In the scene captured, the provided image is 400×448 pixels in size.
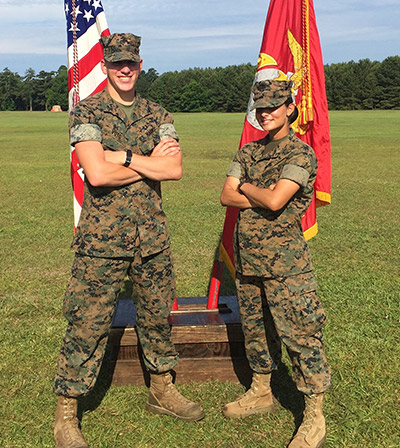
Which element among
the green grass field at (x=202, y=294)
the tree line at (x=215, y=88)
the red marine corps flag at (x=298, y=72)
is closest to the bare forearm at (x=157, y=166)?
the red marine corps flag at (x=298, y=72)

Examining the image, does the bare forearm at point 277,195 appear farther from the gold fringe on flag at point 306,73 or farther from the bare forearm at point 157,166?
the gold fringe on flag at point 306,73

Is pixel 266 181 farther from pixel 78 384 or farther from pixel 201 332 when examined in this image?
pixel 78 384

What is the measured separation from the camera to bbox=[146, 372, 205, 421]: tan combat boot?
369 cm

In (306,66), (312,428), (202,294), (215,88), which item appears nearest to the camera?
(312,428)

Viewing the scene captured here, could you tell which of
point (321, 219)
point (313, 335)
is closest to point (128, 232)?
point (313, 335)

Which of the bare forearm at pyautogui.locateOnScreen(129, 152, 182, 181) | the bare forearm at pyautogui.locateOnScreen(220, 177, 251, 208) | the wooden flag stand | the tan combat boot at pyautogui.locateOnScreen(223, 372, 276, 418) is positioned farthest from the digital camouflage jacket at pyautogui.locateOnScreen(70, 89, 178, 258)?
the tan combat boot at pyautogui.locateOnScreen(223, 372, 276, 418)

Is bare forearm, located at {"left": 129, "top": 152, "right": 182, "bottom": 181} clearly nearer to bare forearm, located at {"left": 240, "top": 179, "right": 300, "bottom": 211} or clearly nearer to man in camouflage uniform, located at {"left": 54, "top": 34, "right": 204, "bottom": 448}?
man in camouflage uniform, located at {"left": 54, "top": 34, "right": 204, "bottom": 448}

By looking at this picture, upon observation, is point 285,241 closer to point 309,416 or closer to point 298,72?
point 309,416

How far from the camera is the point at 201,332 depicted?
404 centimetres

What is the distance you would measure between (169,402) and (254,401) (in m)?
0.59

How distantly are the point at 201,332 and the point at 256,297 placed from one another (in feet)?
2.33

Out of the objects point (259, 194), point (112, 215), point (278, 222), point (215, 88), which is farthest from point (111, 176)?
point (215, 88)

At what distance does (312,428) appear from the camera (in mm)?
3340

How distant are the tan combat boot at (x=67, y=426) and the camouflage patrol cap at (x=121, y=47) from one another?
6.93 feet
